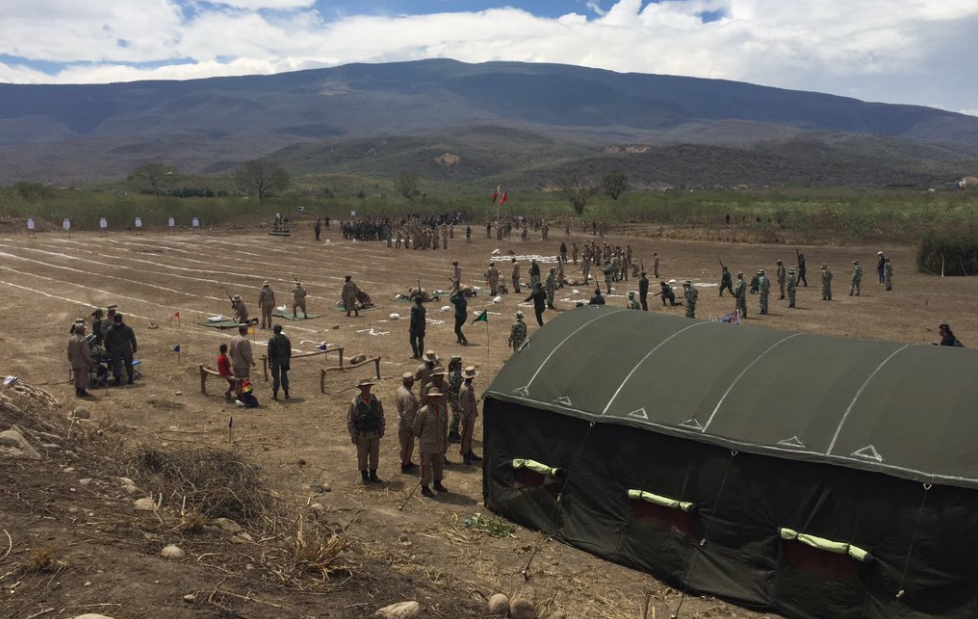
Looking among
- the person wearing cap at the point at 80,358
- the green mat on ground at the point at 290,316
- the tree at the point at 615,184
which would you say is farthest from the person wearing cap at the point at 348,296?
the tree at the point at 615,184

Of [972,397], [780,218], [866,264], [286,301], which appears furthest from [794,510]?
[780,218]

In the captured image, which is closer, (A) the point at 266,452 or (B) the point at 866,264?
(A) the point at 266,452

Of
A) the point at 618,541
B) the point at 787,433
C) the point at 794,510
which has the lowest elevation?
the point at 618,541

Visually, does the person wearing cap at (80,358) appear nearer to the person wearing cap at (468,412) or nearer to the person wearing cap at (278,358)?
the person wearing cap at (278,358)

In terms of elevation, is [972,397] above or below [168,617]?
above

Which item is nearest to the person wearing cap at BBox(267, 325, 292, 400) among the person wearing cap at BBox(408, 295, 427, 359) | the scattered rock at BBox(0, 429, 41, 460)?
the person wearing cap at BBox(408, 295, 427, 359)

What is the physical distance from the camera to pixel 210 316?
83.8ft

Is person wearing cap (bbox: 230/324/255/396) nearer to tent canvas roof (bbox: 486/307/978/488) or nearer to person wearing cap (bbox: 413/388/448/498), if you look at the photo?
person wearing cap (bbox: 413/388/448/498)

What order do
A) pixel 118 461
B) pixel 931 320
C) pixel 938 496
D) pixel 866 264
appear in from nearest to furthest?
pixel 938 496 < pixel 118 461 < pixel 931 320 < pixel 866 264

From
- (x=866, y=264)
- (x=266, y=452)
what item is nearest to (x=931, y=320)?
(x=866, y=264)

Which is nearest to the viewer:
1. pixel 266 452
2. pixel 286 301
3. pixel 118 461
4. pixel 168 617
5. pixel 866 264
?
pixel 168 617

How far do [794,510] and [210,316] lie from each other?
20.6 m

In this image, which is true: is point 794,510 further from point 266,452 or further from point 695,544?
point 266,452

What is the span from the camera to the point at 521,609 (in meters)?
7.99
